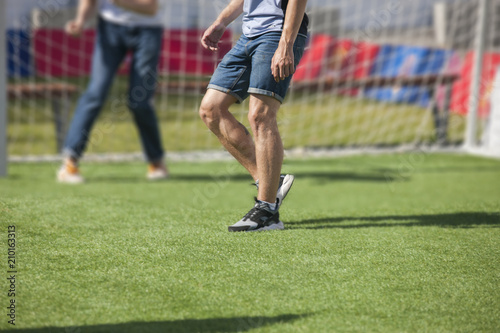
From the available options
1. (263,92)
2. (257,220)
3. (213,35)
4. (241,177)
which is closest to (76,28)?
(241,177)

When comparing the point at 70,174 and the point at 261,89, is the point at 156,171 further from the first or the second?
the point at 261,89

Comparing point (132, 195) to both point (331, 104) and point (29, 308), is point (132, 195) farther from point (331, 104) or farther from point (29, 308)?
point (331, 104)

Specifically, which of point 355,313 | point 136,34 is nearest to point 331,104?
point 136,34

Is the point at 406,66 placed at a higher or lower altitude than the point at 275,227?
lower

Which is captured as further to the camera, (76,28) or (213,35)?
(76,28)

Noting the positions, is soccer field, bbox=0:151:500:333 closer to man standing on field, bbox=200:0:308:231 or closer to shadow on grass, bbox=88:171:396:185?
man standing on field, bbox=200:0:308:231

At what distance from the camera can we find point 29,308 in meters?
2.05

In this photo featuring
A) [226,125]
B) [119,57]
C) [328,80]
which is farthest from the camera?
[328,80]

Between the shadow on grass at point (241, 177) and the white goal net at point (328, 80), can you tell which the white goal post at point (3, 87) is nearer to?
the shadow on grass at point (241, 177)

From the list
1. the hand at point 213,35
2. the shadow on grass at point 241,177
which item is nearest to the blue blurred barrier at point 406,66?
the shadow on grass at point 241,177

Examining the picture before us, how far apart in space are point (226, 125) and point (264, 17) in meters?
0.54

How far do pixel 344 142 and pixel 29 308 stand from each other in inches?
245

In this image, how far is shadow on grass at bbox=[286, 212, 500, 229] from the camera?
3283 mm

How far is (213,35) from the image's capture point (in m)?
3.22
